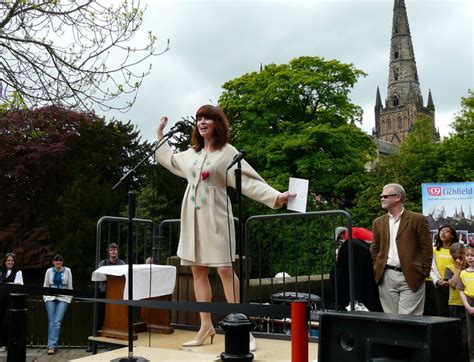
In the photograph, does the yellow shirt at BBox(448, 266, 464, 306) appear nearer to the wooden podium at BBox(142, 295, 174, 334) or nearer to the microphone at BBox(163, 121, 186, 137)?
the wooden podium at BBox(142, 295, 174, 334)

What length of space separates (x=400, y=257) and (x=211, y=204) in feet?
6.70

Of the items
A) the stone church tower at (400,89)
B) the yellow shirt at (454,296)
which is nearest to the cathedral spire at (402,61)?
the stone church tower at (400,89)

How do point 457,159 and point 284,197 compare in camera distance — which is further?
point 457,159

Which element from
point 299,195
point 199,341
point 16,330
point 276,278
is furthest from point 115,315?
point 276,278

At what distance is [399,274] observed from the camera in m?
5.57

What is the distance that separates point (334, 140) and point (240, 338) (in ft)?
90.5

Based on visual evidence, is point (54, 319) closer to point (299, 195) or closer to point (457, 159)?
point (299, 195)

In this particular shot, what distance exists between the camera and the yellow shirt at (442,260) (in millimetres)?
7551

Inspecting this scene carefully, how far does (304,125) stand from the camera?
30750 millimetres

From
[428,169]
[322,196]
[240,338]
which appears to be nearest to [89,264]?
[322,196]

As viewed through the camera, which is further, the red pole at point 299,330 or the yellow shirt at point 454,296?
the yellow shirt at point 454,296

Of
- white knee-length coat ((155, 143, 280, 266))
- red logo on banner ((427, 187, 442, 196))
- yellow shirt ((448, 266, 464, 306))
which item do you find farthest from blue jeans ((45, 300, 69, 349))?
Answer: red logo on banner ((427, 187, 442, 196))

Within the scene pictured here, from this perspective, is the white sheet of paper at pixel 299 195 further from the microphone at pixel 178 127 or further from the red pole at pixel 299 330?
the red pole at pixel 299 330

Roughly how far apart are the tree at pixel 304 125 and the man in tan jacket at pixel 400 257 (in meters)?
23.3
